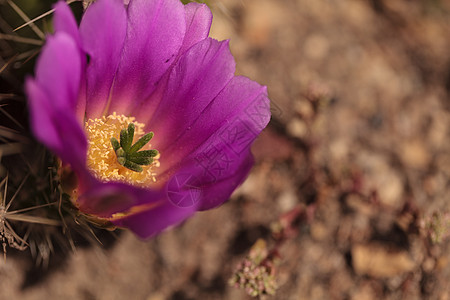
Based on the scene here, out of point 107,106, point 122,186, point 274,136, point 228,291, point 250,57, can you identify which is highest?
point 122,186

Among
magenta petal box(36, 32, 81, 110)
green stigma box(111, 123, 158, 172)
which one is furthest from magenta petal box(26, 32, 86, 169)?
green stigma box(111, 123, 158, 172)

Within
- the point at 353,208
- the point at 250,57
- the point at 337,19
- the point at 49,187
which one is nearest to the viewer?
the point at 49,187

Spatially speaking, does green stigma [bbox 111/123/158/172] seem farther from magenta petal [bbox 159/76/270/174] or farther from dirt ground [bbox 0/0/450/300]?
dirt ground [bbox 0/0/450/300]

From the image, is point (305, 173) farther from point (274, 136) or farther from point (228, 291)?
point (228, 291)

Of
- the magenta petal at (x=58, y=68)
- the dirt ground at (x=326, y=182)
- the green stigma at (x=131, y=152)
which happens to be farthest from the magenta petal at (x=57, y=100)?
the dirt ground at (x=326, y=182)

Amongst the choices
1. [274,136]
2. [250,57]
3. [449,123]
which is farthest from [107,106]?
[449,123]

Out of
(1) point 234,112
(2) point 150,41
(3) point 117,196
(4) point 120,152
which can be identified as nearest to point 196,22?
(2) point 150,41

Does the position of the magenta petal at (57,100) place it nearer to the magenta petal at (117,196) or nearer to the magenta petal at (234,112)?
the magenta petal at (117,196)
